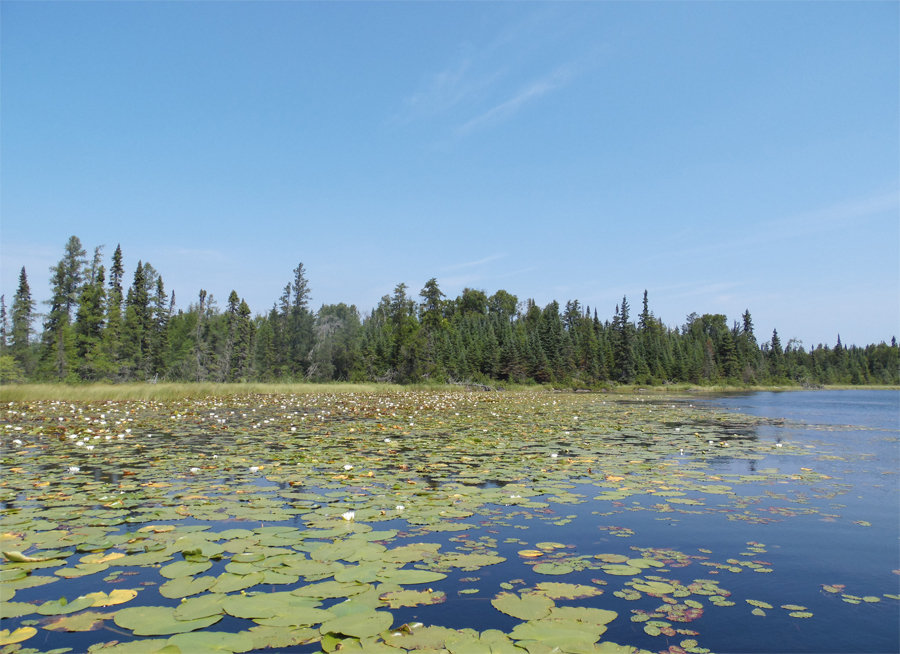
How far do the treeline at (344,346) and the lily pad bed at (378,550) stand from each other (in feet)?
148

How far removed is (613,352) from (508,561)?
86.4 metres

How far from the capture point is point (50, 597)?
3.29 meters

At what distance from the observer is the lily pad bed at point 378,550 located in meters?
2.83

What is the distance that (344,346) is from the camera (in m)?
69.9

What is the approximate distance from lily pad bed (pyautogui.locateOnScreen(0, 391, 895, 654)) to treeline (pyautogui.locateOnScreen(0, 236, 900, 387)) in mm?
45247

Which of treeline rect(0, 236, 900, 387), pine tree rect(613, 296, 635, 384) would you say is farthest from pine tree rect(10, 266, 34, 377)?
pine tree rect(613, 296, 635, 384)

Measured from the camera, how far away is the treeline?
47.9 m

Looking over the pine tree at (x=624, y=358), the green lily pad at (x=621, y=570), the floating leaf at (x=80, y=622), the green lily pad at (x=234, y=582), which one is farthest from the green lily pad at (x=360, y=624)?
the pine tree at (x=624, y=358)

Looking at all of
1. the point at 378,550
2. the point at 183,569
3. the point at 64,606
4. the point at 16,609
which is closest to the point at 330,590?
the point at 378,550

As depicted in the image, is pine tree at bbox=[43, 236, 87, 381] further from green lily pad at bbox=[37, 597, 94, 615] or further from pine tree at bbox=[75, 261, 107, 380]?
green lily pad at bbox=[37, 597, 94, 615]

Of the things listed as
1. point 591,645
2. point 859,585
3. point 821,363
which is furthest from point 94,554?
point 821,363

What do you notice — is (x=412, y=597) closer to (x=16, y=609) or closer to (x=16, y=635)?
(x=16, y=635)

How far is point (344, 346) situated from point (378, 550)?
221 feet

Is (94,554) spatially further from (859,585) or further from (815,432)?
(815,432)
